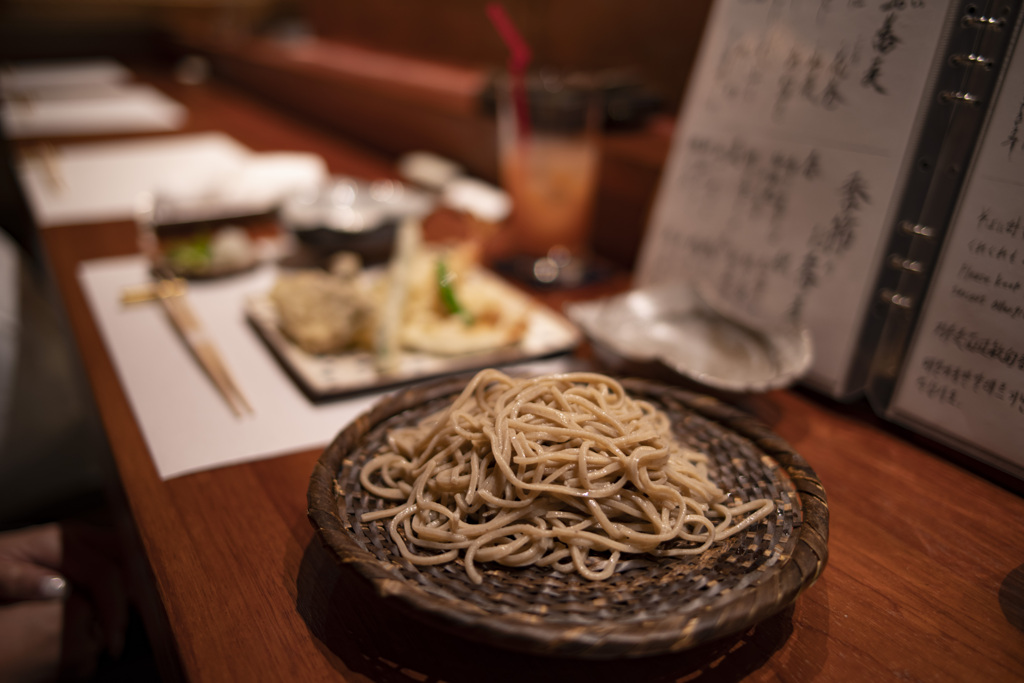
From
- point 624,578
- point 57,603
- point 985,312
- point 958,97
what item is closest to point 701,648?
point 624,578

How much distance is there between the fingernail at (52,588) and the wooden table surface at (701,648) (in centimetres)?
18

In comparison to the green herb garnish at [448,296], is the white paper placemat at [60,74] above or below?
below

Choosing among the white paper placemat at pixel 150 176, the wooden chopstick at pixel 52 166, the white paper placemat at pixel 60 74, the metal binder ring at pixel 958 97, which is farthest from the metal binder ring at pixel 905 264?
the white paper placemat at pixel 60 74

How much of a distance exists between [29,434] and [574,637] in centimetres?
171

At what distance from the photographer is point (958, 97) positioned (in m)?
1.10

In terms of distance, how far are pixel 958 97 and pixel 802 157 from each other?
0.29 meters

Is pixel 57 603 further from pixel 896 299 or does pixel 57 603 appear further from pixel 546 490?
pixel 896 299

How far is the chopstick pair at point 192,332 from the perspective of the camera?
1314mm

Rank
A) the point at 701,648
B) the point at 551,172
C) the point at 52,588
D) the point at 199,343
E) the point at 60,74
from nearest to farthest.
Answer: the point at 701,648
the point at 52,588
the point at 199,343
the point at 551,172
the point at 60,74

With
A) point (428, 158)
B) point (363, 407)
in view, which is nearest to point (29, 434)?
point (363, 407)

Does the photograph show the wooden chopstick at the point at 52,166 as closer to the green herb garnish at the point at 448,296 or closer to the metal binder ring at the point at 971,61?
the green herb garnish at the point at 448,296

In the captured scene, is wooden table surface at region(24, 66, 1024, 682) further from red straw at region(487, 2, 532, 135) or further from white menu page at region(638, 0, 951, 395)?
red straw at region(487, 2, 532, 135)

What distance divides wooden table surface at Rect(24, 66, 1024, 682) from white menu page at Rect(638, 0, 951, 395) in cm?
26

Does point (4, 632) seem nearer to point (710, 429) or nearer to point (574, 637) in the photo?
point (574, 637)
